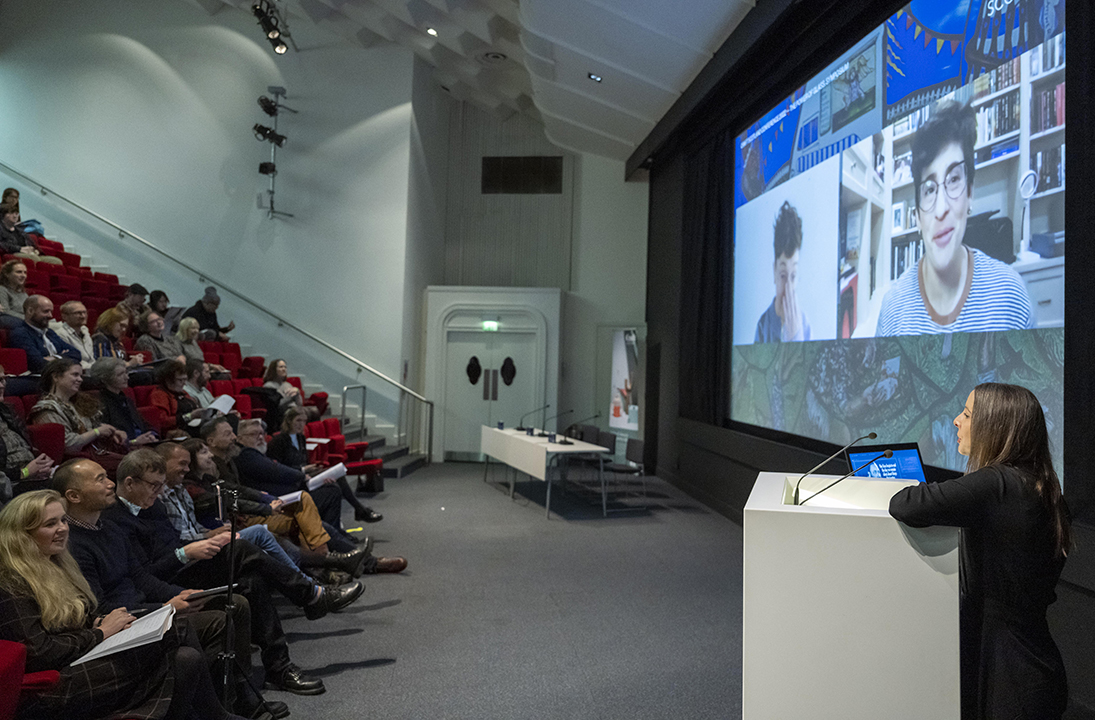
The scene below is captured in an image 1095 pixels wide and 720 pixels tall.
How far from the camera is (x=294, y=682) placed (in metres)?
3.04

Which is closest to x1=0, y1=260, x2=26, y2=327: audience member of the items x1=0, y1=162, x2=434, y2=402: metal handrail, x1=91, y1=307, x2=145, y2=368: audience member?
x1=91, y1=307, x2=145, y2=368: audience member

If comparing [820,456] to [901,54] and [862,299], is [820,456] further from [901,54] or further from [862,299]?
[901,54]

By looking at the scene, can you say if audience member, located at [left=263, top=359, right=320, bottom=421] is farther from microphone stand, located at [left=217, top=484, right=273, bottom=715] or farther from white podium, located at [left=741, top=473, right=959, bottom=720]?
white podium, located at [left=741, top=473, right=959, bottom=720]

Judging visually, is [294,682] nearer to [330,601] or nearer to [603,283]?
[330,601]

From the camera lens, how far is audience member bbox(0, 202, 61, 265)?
7.54m

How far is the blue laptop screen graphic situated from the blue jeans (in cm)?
256

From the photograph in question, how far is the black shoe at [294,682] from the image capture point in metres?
3.03

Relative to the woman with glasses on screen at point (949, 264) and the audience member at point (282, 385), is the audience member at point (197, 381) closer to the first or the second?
the audience member at point (282, 385)

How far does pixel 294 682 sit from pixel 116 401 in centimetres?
297

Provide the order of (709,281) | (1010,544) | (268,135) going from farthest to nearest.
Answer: (268,135) < (709,281) < (1010,544)

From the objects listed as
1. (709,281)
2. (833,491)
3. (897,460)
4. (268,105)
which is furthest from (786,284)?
(268,105)

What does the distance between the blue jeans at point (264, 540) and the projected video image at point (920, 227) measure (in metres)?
3.46

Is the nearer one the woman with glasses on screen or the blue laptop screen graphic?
the blue laptop screen graphic

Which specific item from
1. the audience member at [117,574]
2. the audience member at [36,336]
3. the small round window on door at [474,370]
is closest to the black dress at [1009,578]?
the audience member at [117,574]
